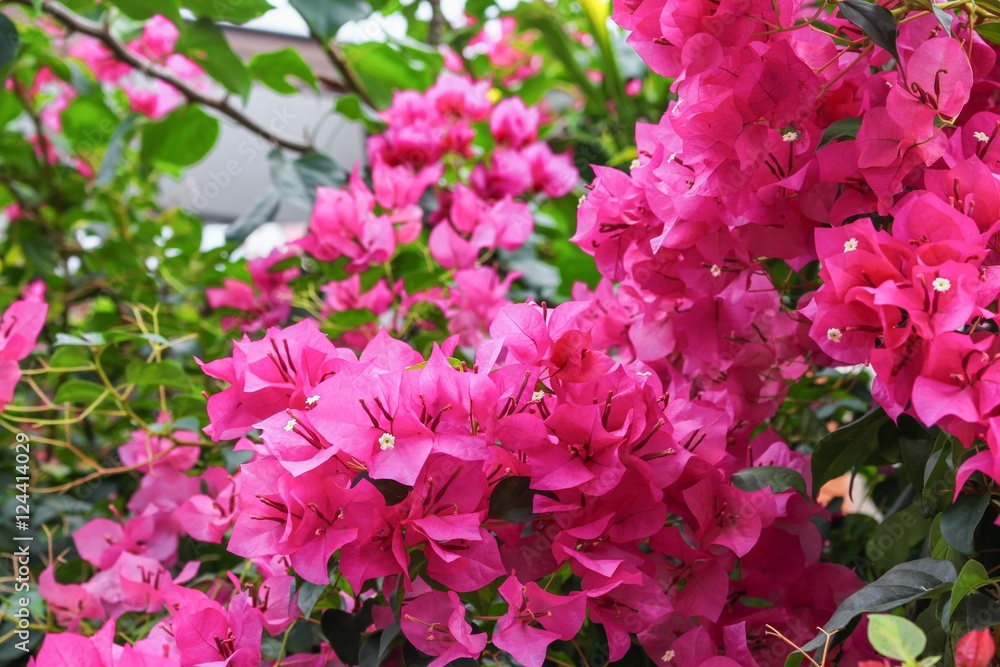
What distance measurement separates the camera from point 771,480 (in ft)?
1.68

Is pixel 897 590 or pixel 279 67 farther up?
pixel 279 67

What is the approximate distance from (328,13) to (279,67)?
7.8 inches

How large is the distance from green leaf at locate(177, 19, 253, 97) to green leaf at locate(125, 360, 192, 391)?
1.35ft

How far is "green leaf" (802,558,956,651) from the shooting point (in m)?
0.41

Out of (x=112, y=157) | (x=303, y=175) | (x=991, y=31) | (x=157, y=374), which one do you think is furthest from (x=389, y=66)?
(x=991, y=31)

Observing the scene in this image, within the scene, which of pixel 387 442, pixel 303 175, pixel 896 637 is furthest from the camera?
pixel 303 175

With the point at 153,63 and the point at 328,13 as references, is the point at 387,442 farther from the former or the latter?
the point at 153,63

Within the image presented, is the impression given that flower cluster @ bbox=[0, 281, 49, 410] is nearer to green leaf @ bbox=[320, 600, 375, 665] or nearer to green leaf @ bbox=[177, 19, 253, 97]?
green leaf @ bbox=[320, 600, 375, 665]

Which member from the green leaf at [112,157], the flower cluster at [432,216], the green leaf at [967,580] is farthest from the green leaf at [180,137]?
the green leaf at [967,580]

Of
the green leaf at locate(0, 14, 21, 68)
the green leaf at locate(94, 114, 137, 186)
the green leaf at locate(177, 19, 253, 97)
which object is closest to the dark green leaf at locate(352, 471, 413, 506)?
the green leaf at locate(0, 14, 21, 68)

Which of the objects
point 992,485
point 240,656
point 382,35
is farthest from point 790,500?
point 382,35

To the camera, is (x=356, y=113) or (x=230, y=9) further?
(x=356, y=113)

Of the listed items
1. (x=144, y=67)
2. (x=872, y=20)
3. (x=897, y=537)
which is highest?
(x=872, y=20)

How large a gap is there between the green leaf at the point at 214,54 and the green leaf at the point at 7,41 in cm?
18
